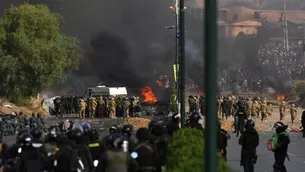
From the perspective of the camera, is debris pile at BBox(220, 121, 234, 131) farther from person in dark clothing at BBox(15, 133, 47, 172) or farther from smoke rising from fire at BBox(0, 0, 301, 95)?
smoke rising from fire at BBox(0, 0, 301, 95)

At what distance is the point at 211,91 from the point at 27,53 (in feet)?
167

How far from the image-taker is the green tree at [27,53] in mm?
56188

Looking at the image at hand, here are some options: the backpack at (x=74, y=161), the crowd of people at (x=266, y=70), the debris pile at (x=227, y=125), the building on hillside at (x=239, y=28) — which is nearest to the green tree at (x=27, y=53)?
the debris pile at (x=227, y=125)

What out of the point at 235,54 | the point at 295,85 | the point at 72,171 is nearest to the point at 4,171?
the point at 72,171

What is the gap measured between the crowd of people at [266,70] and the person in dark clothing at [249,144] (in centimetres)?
6615

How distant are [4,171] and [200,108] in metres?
37.3

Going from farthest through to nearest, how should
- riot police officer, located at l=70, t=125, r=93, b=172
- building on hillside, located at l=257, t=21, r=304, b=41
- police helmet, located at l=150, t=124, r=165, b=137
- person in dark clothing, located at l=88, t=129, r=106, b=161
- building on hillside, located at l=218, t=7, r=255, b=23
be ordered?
building on hillside, located at l=257, t=21, r=304, b=41, building on hillside, located at l=218, t=7, r=255, b=23, police helmet, located at l=150, t=124, r=165, b=137, person in dark clothing, located at l=88, t=129, r=106, b=161, riot police officer, located at l=70, t=125, r=93, b=172

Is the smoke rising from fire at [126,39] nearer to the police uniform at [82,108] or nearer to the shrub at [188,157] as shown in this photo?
the police uniform at [82,108]

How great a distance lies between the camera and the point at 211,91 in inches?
287

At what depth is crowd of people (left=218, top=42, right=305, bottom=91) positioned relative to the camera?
273 ft

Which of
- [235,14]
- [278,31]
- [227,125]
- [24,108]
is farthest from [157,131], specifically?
[278,31]

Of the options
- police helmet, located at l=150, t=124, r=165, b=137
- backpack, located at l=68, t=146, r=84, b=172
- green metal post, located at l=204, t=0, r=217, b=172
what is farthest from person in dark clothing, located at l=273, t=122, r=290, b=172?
green metal post, located at l=204, t=0, r=217, b=172

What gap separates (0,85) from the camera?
5684 centimetres

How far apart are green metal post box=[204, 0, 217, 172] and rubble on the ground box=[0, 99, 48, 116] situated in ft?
151
